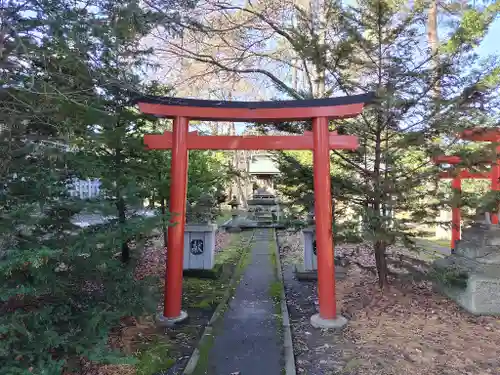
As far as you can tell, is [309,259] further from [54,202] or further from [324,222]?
[54,202]

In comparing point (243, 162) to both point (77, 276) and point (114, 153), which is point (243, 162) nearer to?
point (114, 153)

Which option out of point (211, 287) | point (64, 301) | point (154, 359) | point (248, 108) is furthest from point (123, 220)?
point (211, 287)

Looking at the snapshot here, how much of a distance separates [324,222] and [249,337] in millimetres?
1749

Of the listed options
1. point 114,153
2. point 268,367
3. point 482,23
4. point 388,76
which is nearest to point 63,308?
point 268,367

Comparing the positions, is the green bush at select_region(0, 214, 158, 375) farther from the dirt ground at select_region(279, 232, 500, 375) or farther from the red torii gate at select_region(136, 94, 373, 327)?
the dirt ground at select_region(279, 232, 500, 375)

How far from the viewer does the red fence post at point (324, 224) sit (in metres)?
4.99

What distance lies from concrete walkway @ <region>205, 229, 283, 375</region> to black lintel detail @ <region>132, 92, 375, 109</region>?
9.57ft

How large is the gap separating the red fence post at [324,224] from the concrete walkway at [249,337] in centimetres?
74

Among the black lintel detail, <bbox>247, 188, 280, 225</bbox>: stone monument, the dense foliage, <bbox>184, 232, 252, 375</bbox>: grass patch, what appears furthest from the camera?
<bbox>247, 188, 280, 225</bbox>: stone monument

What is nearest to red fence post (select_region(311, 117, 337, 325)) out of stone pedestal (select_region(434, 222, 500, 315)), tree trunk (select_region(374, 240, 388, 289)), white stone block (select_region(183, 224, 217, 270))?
tree trunk (select_region(374, 240, 388, 289))

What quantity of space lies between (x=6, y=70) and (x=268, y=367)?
3.63 meters

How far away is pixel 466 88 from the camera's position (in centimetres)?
487

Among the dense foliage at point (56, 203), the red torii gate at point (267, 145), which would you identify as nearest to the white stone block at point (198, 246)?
the red torii gate at point (267, 145)

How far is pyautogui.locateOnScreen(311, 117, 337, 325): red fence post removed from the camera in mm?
4988
